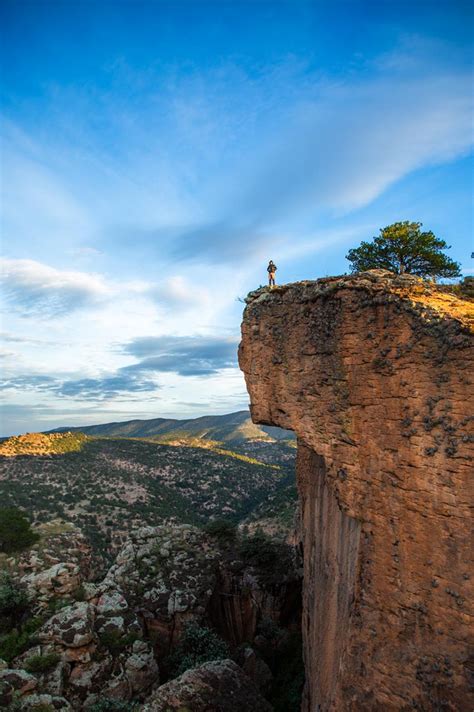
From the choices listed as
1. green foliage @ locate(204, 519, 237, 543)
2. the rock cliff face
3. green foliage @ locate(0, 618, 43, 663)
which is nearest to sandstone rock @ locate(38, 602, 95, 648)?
green foliage @ locate(0, 618, 43, 663)

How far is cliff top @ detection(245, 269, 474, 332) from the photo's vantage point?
344 inches

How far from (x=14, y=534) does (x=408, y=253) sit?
3716 cm

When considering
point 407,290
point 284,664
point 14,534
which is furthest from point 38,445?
point 407,290

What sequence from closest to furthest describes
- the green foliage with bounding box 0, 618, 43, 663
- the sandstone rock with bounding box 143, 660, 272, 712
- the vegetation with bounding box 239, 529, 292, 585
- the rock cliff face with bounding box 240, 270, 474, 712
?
the rock cliff face with bounding box 240, 270, 474, 712, the sandstone rock with bounding box 143, 660, 272, 712, the green foliage with bounding box 0, 618, 43, 663, the vegetation with bounding box 239, 529, 292, 585

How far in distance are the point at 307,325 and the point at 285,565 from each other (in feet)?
68.8

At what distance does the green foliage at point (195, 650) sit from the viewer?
1899 cm

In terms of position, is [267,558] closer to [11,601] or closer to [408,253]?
[11,601]

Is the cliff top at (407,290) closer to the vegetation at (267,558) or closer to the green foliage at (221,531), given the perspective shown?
the vegetation at (267,558)

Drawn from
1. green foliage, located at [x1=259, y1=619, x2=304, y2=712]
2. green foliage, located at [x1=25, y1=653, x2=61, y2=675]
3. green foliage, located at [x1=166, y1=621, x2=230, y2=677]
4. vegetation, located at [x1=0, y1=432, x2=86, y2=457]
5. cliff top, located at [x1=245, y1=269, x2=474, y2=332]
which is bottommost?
green foliage, located at [x1=259, y1=619, x2=304, y2=712]

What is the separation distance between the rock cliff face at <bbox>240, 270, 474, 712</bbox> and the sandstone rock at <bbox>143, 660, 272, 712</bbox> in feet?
10.1

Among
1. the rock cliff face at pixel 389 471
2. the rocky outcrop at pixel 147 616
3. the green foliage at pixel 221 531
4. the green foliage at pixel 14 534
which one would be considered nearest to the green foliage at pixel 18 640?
the rocky outcrop at pixel 147 616

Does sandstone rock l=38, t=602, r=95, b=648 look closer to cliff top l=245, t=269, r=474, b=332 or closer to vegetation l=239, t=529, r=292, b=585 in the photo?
vegetation l=239, t=529, r=292, b=585

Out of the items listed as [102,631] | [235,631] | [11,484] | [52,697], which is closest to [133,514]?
[11,484]

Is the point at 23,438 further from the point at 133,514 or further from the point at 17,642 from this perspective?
the point at 17,642
